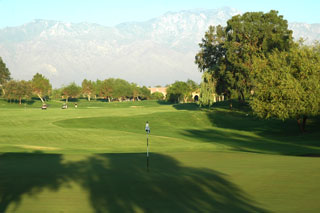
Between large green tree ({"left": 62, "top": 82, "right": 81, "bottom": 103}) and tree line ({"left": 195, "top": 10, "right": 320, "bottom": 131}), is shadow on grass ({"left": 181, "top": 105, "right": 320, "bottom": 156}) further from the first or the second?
large green tree ({"left": 62, "top": 82, "right": 81, "bottom": 103})

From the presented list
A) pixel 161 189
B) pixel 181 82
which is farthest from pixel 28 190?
pixel 181 82

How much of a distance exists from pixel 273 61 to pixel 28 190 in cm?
3978

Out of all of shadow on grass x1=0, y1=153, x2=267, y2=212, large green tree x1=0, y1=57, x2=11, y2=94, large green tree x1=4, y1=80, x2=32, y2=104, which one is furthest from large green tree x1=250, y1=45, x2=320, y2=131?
large green tree x1=0, y1=57, x2=11, y2=94

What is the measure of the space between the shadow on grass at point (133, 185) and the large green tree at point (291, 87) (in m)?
26.8

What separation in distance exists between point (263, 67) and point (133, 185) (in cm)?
3924

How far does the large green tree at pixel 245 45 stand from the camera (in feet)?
233

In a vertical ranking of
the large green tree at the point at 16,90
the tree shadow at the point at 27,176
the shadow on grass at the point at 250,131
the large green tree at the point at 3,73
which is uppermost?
the large green tree at the point at 3,73

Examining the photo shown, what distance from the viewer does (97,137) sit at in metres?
40.2

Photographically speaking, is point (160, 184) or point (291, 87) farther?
point (291, 87)

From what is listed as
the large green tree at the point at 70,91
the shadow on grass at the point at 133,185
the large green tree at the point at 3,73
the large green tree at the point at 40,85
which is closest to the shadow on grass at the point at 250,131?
the shadow on grass at the point at 133,185

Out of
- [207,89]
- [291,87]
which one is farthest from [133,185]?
[207,89]

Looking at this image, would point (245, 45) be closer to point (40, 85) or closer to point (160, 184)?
point (160, 184)

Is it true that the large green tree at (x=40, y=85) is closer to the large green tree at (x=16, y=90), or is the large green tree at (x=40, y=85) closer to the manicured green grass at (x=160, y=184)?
the large green tree at (x=16, y=90)

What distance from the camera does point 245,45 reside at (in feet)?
236
